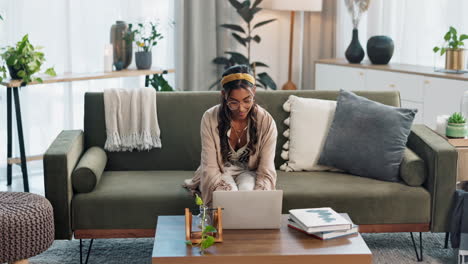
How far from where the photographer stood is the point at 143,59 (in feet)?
17.1

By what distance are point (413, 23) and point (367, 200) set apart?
8.71ft

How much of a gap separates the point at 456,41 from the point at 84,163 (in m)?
2.75

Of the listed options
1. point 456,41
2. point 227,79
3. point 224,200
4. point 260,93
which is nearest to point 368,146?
point 260,93

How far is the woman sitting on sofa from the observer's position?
3.16 m


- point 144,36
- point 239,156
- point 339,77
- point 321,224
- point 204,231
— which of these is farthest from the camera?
point 339,77

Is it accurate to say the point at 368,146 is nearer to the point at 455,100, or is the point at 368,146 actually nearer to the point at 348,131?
the point at 348,131

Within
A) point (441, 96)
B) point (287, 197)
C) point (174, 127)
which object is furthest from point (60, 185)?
point (441, 96)

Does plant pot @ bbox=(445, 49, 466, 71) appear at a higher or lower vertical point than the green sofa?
higher

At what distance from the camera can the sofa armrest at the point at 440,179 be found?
3281 mm

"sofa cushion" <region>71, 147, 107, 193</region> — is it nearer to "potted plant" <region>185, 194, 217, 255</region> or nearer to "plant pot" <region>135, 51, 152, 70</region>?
"potted plant" <region>185, 194, 217, 255</region>

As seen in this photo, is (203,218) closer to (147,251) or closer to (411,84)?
(147,251)

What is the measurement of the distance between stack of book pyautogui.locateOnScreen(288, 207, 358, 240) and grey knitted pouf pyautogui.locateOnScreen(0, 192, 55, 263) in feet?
3.53

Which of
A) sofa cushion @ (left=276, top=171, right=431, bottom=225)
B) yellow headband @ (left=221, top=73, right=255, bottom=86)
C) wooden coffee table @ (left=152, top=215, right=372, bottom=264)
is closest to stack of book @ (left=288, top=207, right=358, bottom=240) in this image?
wooden coffee table @ (left=152, top=215, right=372, bottom=264)

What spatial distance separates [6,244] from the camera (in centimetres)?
297
